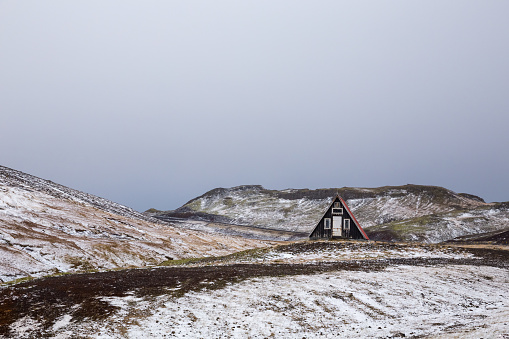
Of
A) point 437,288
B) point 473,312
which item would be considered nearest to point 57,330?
point 473,312

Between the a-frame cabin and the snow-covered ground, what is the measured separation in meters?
29.9

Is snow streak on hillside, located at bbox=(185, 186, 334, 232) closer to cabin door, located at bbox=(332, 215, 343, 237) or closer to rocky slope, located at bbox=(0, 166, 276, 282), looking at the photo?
cabin door, located at bbox=(332, 215, 343, 237)

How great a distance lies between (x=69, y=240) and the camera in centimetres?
4612

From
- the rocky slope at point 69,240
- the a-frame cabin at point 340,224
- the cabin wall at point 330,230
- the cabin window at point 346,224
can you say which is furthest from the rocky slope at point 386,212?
the rocky slope at point 69,240

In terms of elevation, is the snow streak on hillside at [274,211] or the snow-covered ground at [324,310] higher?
the snow streak on hillside at [274,211]

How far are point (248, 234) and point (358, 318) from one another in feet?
333

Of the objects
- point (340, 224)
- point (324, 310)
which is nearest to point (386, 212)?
point (340, 224)

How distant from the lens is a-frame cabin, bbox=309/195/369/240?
58.8m

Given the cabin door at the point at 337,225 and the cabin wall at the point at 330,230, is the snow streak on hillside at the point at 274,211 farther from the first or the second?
the cabin door at the point at 337,225

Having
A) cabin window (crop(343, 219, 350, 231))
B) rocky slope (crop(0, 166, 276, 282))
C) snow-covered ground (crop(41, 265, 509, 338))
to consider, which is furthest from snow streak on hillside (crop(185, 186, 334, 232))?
snow-covered ground (crop(41, 265, 509, 338))

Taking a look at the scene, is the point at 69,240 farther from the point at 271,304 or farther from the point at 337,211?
the point at 337,211

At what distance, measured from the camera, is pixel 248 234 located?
119562 millimetres

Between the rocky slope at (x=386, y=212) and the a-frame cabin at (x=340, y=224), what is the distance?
45234 mm

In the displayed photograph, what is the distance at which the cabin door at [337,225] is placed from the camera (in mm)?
59219
